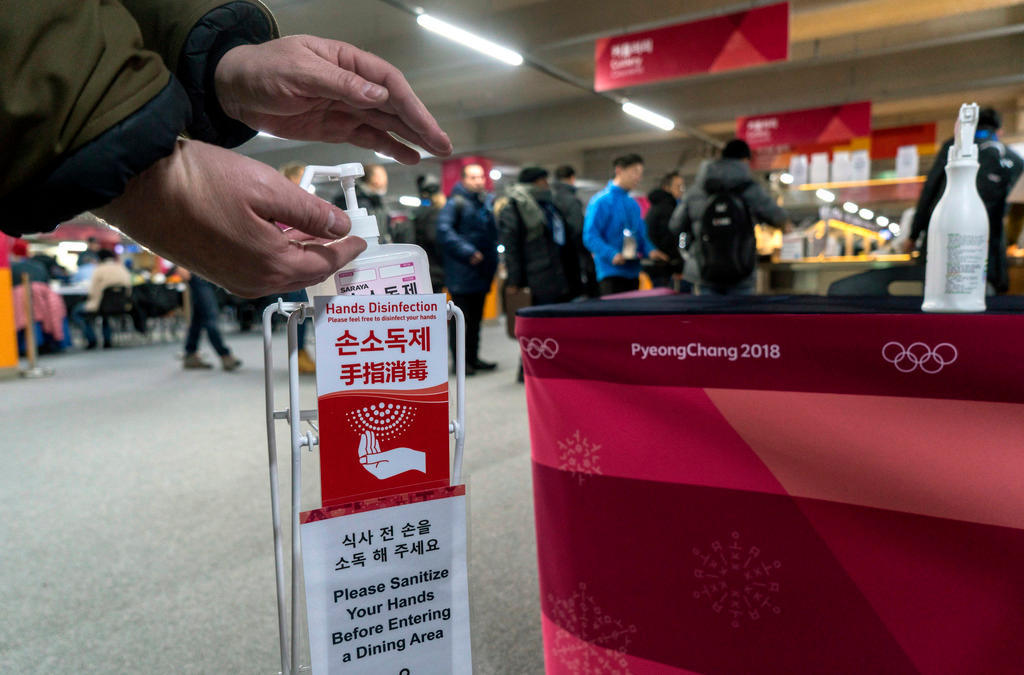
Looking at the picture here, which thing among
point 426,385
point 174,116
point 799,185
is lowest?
point 426,385

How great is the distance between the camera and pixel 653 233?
14.0ft

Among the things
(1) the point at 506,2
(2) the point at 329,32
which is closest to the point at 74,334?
(2) the point at 329,32

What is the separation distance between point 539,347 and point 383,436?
359 millimetres

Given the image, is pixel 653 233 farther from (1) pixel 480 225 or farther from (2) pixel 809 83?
(2) pixel 809 83

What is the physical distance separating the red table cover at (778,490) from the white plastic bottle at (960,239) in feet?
0.36

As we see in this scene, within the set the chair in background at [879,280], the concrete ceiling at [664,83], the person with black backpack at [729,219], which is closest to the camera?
the chair in background at [879,280]

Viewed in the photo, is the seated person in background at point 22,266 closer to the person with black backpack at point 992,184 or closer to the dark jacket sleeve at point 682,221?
the dark jacket sleeve at point 682,221

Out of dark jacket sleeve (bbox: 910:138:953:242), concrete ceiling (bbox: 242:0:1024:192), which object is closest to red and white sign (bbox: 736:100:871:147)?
concrete ceiling (bbox: 242:0:1024:192)

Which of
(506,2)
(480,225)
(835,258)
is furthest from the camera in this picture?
(506,2)

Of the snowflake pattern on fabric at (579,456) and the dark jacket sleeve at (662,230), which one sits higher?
the dark jacket sleeve at (662,230)

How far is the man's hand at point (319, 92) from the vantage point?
581 mm

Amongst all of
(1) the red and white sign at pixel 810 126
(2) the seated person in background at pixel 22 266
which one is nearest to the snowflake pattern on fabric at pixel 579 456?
(2) the seated person in background at pixel 22 266

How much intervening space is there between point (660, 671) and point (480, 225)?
349 centimetres

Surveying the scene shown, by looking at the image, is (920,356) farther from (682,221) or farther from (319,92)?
(682,221)
